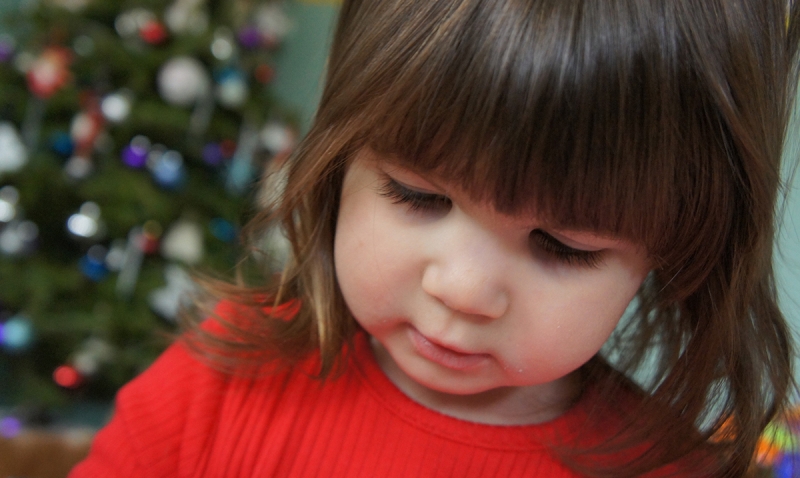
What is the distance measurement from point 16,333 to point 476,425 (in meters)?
1.34

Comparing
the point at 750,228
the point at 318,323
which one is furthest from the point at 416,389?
the point at 750,228

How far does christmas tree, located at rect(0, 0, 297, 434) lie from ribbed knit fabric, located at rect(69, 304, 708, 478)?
89 cm

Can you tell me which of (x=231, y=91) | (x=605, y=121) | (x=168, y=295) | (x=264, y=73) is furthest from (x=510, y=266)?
(x=264, y=73)

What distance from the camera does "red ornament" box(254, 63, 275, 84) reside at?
6.55 ft

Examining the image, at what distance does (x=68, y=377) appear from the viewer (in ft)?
5.66

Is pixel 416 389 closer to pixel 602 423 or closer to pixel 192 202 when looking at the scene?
pixel 602 423

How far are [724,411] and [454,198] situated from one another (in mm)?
426

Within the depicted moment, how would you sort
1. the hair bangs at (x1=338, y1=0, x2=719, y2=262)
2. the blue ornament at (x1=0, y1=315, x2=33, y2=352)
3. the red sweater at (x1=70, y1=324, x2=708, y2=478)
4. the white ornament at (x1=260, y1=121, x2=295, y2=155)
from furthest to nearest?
the white ornament at (x1=260, y1=121, x2=295, y2=155)
the blue ornament at (x1=0, y1=315, x2=33, y2=352)
the red sweater at (x1=70, y1=324, x2=708, y2=478)
the hair bangs at (x1=338, y1=0, x2=719, y2=262)

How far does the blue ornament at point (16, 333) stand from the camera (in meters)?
1.62

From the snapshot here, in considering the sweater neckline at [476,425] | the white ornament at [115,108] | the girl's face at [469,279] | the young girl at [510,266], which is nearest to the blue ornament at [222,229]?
the white ornament at [115,108]

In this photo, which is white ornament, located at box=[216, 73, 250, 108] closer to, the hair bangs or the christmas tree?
the christmas tree

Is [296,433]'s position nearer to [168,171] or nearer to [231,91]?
[168,171]

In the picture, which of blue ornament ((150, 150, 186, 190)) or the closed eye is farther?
blue ornament ((150, 150, 186, 190))

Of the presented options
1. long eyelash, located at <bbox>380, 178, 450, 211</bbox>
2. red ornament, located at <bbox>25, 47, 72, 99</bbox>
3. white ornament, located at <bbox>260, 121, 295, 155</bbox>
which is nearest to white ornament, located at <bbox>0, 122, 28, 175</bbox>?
red ornament, located at <bbox>25, 47, 72, 99</bbox>
